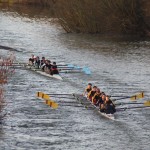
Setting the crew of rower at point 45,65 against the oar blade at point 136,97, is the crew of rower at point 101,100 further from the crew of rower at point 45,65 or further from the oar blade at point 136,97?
the crew of rower at point 45,65

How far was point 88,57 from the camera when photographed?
4831 cm

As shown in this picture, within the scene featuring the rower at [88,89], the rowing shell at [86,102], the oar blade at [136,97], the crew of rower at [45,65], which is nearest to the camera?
the rowing shell at [86,102]

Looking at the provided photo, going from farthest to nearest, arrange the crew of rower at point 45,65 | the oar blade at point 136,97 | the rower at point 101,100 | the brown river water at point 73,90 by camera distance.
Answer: the crew of rower at point 45,65 → the oar blade at point 136,97 → the rower at point 101,100 → the brown river water at point 73,90

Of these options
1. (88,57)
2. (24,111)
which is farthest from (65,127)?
(88,57)

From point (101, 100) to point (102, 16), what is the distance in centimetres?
3062

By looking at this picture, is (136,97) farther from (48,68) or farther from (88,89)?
(48,68)

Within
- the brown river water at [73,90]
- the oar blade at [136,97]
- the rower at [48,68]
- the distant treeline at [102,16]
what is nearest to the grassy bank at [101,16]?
the distant treeline at [102,16]

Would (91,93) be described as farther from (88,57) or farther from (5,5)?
(5,5)

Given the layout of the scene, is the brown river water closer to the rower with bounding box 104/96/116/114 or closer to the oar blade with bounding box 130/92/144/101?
the rower with bounding box 104/96/116/114

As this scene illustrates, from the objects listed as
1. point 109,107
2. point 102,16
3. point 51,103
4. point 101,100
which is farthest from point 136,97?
point 102,16

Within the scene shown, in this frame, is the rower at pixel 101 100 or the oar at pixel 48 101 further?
the oar at pixel 48 101

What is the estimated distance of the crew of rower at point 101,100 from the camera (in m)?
29.4

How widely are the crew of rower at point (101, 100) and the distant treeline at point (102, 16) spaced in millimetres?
26854

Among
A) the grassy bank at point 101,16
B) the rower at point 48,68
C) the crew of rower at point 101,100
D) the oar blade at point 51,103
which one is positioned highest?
the grassy bank at point 101,16
